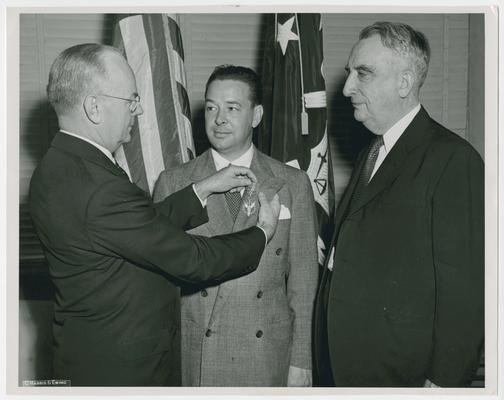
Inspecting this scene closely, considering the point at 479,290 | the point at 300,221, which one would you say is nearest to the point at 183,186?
the point at 300,221

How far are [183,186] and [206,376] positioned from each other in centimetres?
73

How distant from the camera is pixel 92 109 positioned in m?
1.52

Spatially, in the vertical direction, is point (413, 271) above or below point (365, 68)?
below

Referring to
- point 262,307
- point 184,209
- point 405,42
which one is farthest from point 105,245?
point 405,42

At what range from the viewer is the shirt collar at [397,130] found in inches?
65.7

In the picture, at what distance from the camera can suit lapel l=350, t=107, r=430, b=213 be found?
159 cm

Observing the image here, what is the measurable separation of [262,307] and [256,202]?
0.40 m

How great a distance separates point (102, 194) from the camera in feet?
4.79

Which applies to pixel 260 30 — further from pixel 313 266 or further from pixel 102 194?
pixel 102 194

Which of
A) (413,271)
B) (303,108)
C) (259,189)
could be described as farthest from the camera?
(303,108)

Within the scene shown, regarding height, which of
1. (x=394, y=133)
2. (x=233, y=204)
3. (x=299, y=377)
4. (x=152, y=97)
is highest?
(x=152, y=97)

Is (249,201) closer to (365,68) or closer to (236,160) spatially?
(236,160)

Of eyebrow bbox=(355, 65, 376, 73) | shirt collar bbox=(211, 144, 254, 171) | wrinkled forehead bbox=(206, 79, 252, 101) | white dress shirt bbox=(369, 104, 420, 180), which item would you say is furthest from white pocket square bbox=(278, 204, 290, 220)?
eyebrow bbox=(355, 65, 376, 73)

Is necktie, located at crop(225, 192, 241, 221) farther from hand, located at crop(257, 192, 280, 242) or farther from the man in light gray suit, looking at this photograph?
hand, located at crop(257, 192, 280, 242)
